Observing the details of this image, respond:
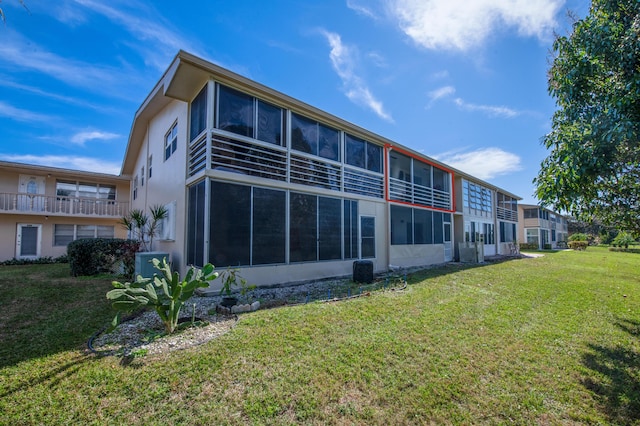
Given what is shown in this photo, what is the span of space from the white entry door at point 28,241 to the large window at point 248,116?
48.6ft

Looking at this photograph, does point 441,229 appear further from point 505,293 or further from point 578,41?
point 578,41

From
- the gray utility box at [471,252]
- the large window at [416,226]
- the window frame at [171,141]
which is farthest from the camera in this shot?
the gray utility box at [471,252]

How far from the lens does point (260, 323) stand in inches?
195

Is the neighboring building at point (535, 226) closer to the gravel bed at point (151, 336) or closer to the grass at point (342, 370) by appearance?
the grass at point (342, 370)

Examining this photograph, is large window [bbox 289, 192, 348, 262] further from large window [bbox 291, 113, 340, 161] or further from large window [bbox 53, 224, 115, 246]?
large window [bbox 53, 224, 115, 246]

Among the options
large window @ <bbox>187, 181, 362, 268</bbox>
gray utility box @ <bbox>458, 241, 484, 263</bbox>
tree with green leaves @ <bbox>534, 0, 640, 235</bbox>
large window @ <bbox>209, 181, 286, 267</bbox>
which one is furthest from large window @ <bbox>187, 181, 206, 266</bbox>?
gray utility box @ <bbox>458, 241, 484, 263</bbox>

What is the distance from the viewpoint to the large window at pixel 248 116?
793 centimetres

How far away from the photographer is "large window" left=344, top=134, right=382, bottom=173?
38.0 ft

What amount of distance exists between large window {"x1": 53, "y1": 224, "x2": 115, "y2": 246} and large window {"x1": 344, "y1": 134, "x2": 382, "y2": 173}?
51.9 feet

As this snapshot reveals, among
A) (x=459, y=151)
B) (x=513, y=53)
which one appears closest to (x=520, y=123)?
(x=513, y=53)

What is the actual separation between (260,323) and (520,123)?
Result: 10.3 meters

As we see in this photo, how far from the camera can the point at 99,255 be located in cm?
1010

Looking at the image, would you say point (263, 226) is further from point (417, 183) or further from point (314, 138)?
point (417, 183)

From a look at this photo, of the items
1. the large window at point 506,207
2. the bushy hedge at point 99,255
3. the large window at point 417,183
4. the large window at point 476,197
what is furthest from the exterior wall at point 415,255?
the large window at point 506,207
